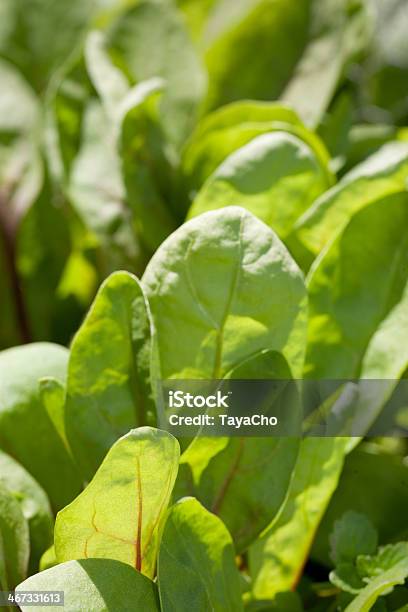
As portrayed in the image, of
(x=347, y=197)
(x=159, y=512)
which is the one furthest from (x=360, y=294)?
(x=159, y=512)

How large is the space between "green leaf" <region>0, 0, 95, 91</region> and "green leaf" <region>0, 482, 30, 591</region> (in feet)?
1.30

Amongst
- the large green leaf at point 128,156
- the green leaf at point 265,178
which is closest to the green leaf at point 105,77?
the large green leaf at point 128,156

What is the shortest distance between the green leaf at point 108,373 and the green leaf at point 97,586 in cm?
8

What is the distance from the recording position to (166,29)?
0.62 metres

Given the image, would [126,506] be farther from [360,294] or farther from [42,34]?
[42,34]

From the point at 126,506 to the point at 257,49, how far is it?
408 millimetres

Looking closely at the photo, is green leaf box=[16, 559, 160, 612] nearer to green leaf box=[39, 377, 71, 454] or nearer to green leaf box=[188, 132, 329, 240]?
green leaf box=[39, 377, 71, 454]

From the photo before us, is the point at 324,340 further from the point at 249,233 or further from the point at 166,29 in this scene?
the point at 166,29

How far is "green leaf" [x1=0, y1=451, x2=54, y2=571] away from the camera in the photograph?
1.34ft

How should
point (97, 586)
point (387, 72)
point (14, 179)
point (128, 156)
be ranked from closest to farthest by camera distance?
point (97, 586), point (128, 156), point (14, 179), point (387, 72)

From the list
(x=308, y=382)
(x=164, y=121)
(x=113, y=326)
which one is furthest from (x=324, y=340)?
(x=164, y=121)

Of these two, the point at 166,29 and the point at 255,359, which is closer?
the point at 255,359

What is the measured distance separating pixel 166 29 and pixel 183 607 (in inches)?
17.0

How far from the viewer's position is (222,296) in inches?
15.6
